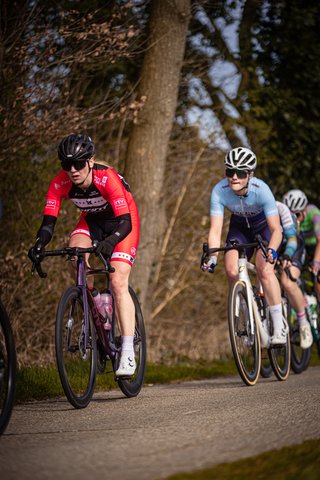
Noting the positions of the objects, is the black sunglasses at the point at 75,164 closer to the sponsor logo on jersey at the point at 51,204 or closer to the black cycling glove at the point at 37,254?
the sponsor logo on jersey at the point at 51,204

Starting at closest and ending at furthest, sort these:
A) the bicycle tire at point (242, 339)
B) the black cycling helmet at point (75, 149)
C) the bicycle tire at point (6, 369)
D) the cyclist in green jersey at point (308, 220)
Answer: the bicycle tire at point (6, 369), the black cycling helmet at point (75, 149), the bicycle tire at point (242, 339), the cyclist in green jersey at point (308, 220)

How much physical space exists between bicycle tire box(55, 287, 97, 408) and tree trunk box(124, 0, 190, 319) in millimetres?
3156

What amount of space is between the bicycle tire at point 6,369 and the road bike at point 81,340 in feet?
2.22

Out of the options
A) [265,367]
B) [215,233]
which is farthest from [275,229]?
[265,367]

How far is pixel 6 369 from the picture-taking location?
3342mm

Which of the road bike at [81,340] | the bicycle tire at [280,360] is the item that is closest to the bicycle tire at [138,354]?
the road bike at [81,340]

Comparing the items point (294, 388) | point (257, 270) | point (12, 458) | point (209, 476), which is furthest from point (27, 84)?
point (209, 476)

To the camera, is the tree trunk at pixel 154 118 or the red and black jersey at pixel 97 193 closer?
the red and black jersey at pixel 97 193

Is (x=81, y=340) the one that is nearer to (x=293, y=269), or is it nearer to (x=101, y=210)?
(x=101, y=210)

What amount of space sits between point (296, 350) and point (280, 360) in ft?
3.69

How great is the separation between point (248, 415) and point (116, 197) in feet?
7.11

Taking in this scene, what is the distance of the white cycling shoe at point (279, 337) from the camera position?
6223 millimetres

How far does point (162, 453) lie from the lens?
8.87ft

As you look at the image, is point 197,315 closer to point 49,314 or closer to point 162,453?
point 49,314
